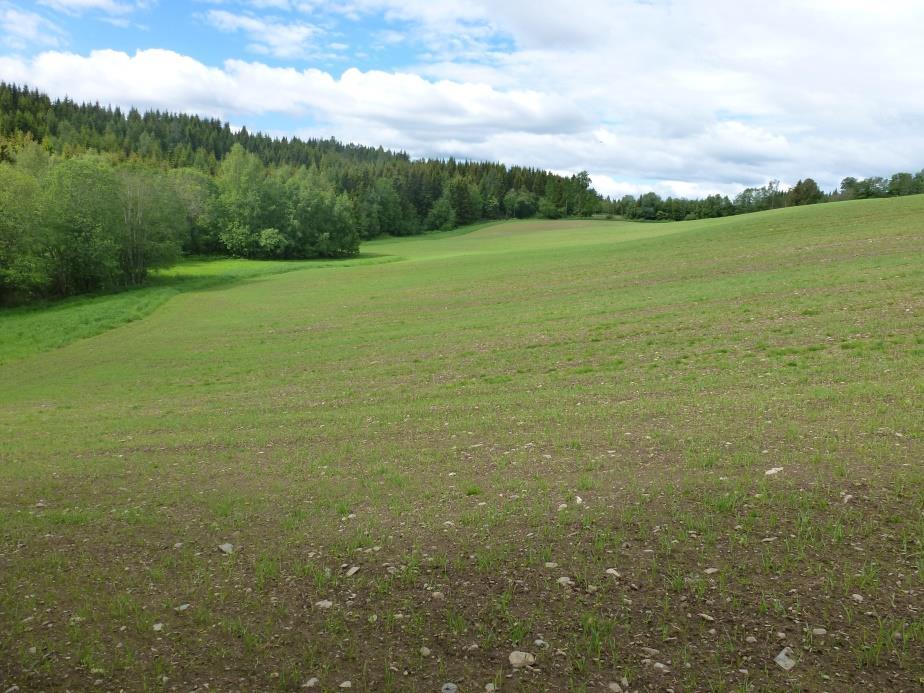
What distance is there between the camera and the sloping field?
591cm

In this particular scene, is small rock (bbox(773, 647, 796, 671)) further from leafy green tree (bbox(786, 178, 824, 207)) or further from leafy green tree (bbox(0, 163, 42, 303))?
leafy green tree (bbox(786, 178, 824, 207))

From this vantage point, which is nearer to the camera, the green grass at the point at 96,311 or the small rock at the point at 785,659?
the small rock at the point at 785,659

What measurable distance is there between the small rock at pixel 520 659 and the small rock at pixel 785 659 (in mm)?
2170

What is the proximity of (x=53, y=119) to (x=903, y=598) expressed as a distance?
173m

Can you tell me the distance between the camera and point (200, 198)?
93.7 m

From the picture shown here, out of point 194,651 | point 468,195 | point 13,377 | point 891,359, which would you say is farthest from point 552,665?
point 468,195

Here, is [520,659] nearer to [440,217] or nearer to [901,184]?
[901,184]

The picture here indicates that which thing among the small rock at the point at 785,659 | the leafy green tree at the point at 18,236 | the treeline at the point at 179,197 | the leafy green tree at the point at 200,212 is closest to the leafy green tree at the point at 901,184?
the treeline at the point at 179,197

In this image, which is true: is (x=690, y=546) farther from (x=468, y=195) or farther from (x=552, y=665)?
(x=468, y=195)

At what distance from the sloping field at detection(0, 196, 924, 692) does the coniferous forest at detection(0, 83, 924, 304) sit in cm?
3821

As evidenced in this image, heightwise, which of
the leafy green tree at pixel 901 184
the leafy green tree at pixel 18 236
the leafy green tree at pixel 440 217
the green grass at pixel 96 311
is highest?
the leafy green tree at pixel 901 184

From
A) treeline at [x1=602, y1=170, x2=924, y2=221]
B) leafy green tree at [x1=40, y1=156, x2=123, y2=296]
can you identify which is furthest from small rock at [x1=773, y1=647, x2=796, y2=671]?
treeline at [x1=602, y1=170, x2=924, y2=221]

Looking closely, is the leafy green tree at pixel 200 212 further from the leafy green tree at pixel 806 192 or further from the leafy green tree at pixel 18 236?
the leafy green tree at pixel 806 192

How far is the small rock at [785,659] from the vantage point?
5.50m
